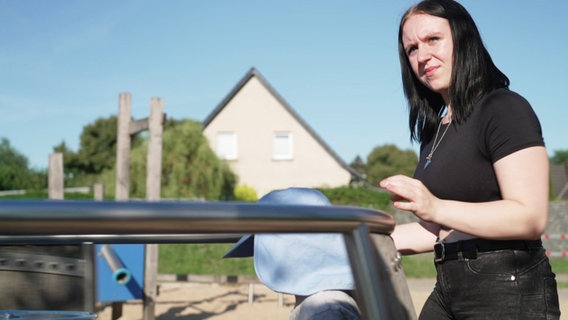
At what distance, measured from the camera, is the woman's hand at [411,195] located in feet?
4.64

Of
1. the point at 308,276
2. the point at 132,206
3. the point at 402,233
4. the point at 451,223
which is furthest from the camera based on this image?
the point at 402,233

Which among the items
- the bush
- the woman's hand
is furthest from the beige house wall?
the woman's hand

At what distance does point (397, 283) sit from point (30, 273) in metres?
0.81

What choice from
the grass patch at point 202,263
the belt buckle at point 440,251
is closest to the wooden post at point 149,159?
the grass patch at point 202,263

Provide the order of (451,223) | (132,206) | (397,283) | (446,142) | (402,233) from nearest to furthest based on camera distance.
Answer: (132,206) < (397,283) < (451,223) < (446,142) < (402,233)

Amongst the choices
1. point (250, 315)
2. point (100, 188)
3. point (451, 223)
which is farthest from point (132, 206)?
point (100, 188)

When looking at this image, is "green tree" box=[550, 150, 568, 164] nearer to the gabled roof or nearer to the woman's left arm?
the gabled roof

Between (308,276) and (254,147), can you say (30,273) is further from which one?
(254,147)

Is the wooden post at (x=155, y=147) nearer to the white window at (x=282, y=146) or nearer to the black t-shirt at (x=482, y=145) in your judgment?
the black t-shirt at (x=482, y=145)

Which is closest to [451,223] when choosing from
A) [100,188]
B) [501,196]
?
[501,196]

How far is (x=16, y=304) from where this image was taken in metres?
1.45

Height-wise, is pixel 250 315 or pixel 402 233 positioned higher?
pixel 402 233

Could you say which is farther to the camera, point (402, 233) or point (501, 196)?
point (402, 233)

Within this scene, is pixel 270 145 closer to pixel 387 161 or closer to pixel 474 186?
pixel 474 186
